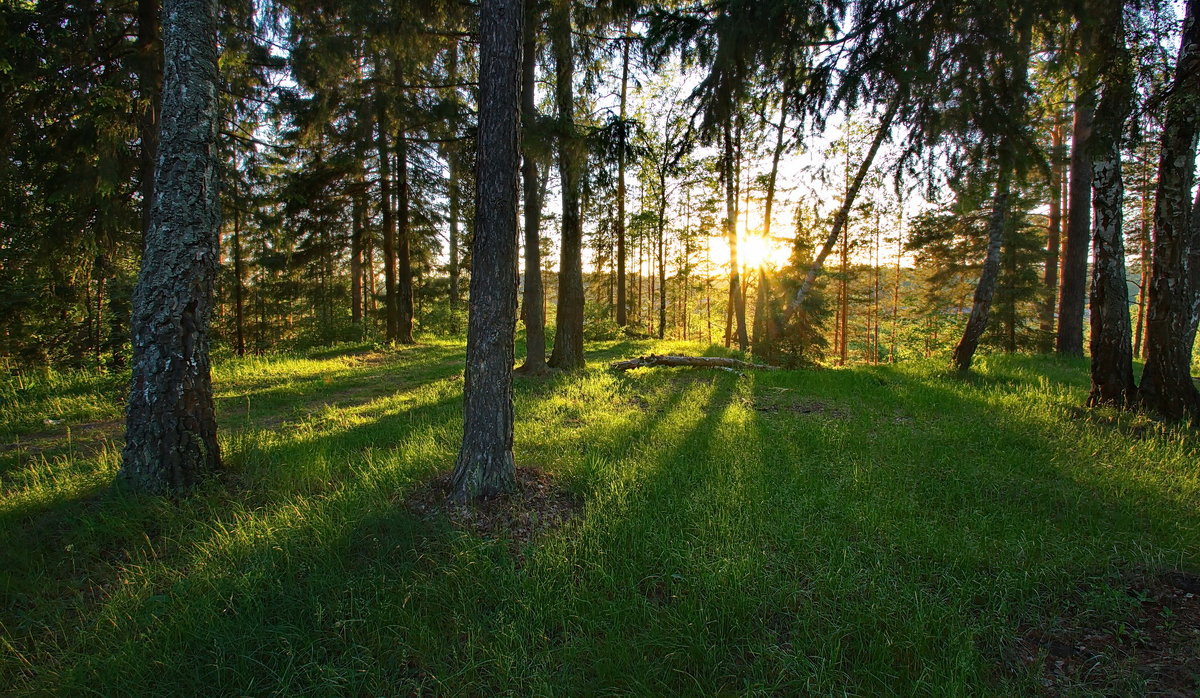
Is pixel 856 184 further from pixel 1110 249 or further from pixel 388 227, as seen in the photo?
pixel 388 227

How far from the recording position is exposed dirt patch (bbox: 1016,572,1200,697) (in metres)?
1.79

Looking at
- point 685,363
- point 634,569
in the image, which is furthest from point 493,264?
point 685,363

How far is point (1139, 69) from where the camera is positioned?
481cm

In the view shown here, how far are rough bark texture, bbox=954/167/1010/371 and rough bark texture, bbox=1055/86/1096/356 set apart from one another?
450 cm

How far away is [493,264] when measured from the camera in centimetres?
316

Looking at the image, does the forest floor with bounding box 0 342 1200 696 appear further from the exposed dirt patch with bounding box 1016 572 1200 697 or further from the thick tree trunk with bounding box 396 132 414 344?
the thick tree trunk with bounding box 396 132 414 344

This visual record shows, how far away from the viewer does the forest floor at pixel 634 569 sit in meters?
1.85

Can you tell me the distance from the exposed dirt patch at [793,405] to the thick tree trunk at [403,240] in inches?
451

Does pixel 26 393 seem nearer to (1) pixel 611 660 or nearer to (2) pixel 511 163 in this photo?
(2) pixel 511 163

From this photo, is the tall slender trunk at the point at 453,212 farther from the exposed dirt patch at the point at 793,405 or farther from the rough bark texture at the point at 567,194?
the exposed dirt patch at the point at 793,405

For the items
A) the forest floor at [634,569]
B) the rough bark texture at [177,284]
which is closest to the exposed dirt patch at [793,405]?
the forest floor at [634,569]

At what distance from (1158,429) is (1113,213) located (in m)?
2.67

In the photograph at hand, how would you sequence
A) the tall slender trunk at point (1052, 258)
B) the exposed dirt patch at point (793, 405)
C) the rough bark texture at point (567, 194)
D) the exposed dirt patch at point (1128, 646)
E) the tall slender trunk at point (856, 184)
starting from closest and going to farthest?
1. the exposed dirt patch at point (1128, 646)
2. the tall slender trunk at point (856, 184)
3. the exposed dirt patch at point (793, 405)
4. the rough bark texture at point (567, 194)
5. the tall slender trunk at point (1052, 258)

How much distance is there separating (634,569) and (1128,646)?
86.9 inches
